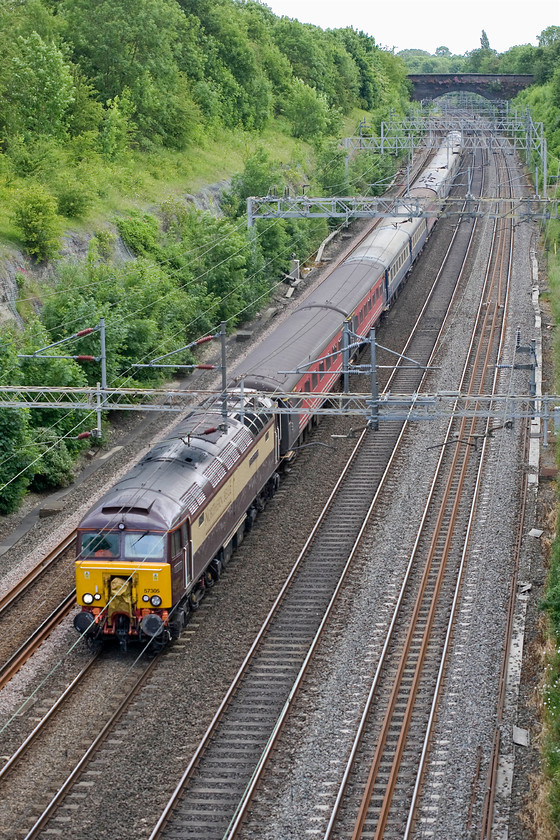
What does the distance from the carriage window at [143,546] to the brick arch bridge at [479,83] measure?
116301 mm

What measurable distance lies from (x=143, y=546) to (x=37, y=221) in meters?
19.8

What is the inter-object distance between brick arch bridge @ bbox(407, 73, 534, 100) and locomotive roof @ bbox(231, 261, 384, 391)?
92816mm

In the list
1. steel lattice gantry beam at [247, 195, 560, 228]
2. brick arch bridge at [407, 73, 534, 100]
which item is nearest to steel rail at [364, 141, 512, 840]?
steel lattice gantry beam at [247, 195, 560, 228]

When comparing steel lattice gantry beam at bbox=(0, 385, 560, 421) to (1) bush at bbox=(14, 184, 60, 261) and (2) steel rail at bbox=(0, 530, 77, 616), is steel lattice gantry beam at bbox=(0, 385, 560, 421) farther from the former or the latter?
(1) bush at bbox=(14, 184, 60, 261)

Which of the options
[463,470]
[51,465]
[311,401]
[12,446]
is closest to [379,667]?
[463,470]

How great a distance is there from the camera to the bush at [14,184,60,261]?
1409 inches

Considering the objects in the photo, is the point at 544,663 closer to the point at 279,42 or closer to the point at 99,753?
the point at 99,753

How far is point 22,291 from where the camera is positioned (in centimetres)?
3444

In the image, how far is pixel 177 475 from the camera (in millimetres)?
21109

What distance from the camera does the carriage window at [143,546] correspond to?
19.3 m

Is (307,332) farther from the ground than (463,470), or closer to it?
farther from the ground

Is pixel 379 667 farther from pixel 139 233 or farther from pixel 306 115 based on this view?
pixel 306 115

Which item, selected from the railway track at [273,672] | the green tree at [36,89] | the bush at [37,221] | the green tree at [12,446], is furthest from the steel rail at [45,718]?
the green tree at [36,89]

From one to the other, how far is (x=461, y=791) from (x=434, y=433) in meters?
17.6
